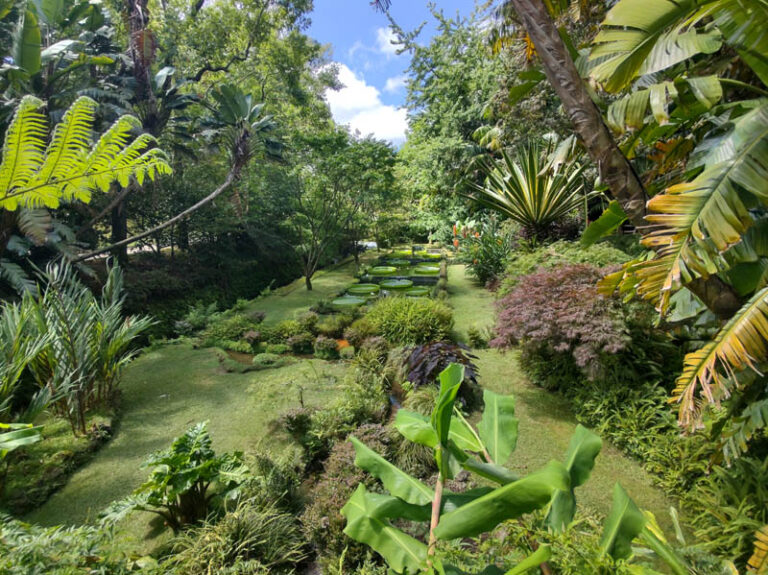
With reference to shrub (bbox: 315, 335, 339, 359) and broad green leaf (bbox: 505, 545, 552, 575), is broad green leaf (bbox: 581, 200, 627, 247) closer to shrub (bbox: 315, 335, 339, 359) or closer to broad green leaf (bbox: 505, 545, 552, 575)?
broad green leaf (bbox: 505, 545, 552, 575)

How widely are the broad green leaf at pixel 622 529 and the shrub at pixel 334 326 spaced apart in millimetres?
6046

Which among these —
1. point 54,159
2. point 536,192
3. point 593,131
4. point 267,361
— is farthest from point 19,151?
point 536,192

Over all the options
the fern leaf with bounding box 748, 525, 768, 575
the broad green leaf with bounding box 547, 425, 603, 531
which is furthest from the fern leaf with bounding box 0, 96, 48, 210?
the fern leaf with bounding box 748, 525, 768, 575

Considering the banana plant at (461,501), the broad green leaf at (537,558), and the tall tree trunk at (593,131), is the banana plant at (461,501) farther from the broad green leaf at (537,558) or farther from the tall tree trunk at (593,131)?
the tall tree trunk at (593,131)

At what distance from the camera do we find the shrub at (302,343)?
652 centimetres

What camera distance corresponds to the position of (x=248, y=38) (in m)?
15.6

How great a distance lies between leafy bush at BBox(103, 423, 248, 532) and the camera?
254cm

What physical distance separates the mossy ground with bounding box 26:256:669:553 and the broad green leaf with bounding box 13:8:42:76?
20.4ft

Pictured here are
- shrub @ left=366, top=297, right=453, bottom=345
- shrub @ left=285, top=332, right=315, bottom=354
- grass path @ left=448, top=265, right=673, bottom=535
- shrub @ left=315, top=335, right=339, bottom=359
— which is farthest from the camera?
shrub @ left=285, top=332, right=315, bottom=354

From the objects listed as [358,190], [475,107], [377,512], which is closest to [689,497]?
[377,512]

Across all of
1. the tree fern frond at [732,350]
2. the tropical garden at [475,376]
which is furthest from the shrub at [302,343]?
the tree fern frond at [732,350]

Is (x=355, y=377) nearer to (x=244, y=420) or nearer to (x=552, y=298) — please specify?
(x=244, y=420)

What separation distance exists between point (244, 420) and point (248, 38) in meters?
17.7

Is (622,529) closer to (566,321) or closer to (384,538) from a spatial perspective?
(384,538)
